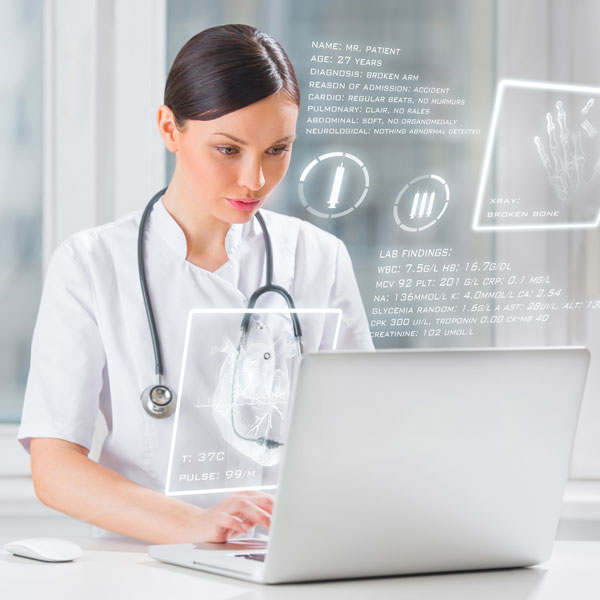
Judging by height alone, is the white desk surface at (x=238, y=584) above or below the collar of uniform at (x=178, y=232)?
below

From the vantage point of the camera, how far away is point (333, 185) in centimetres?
179

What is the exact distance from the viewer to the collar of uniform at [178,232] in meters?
1.45

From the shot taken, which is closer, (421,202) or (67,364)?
(67,364)

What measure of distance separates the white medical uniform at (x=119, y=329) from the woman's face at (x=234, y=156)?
0.06 m

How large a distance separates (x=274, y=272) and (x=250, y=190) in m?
0.14

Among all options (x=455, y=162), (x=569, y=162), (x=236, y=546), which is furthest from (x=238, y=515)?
(x=569, y=162)

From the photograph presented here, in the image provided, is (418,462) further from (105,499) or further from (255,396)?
(105,499)

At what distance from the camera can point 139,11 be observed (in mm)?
1774

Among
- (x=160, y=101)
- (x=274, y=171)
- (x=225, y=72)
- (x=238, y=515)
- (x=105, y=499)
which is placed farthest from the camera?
(x=160, y=101)

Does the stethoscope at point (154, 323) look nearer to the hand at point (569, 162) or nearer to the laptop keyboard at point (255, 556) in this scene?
the laptop keyboard at point (255, 556)

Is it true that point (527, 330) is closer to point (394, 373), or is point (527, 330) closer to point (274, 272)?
point (274, 272)

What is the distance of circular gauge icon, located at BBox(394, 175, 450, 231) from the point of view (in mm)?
1830

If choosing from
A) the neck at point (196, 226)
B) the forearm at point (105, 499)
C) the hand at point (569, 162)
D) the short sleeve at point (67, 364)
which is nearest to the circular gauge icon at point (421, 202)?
the hand at point (569, 162)

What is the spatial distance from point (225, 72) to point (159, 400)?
504mm
